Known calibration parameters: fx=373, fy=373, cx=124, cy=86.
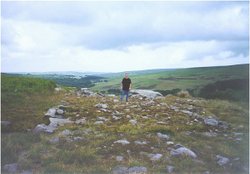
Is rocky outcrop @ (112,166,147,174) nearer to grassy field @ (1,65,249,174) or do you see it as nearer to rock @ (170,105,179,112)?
grassy field @ (1,65,249,174)

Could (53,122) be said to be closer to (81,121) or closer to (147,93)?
(81,121)

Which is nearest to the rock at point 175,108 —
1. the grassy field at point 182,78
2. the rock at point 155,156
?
the grassy field at point 182,78

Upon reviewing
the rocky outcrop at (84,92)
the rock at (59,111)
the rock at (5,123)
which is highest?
the rocky outcrop at (84,92)

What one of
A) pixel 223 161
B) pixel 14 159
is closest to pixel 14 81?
pixel 14 159

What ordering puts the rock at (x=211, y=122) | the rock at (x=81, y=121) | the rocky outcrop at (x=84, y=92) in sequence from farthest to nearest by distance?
the rocky outcrop at (x=84, y=92)
the rock at (x=211, y=122)
the rock at (x=81, y=121)

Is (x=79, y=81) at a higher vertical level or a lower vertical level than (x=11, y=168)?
higher

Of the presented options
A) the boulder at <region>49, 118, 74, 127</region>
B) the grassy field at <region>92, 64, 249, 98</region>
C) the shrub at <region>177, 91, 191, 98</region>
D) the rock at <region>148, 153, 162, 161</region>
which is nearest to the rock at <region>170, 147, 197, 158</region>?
the rock at <region>148, 153, 162, 161</region>

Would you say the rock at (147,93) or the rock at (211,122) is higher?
the rock at (147,93)

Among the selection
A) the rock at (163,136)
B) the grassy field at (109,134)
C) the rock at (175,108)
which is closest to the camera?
the grassy field at (109,134)

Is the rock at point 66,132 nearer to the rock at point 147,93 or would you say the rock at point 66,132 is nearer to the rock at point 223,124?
the rock at point 223,124

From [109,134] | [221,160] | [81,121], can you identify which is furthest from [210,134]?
[81,121]

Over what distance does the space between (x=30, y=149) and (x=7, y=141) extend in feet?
3.16

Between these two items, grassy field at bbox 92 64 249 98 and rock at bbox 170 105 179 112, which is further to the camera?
grassy field at bbox 92 64 249 98

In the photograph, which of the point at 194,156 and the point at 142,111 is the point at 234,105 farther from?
the point at 194,156
